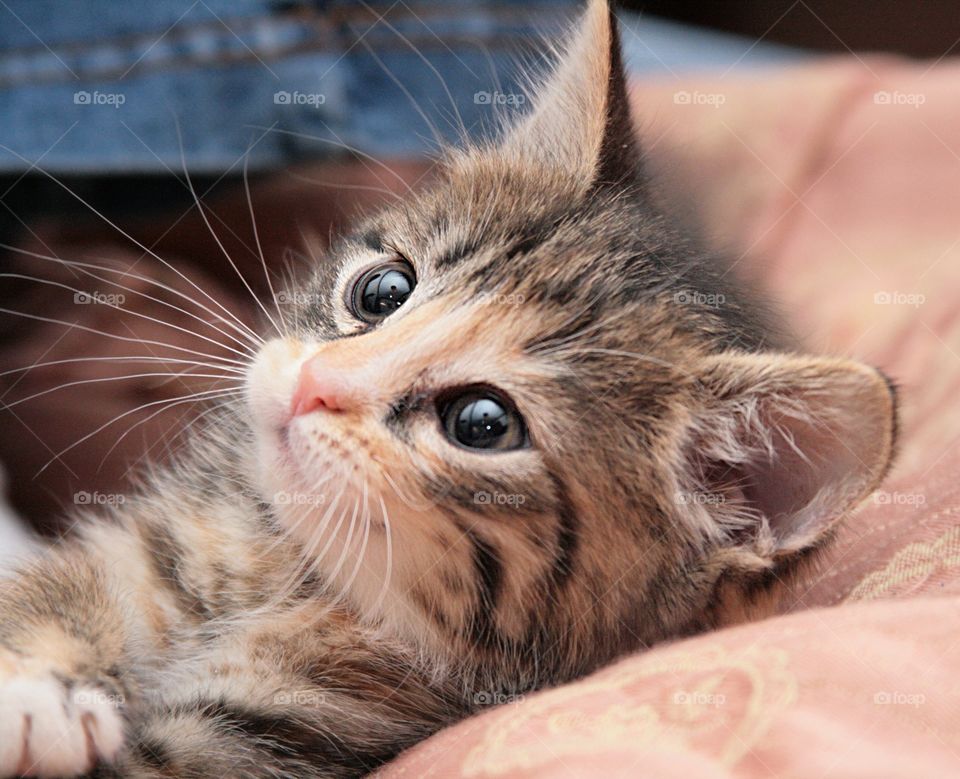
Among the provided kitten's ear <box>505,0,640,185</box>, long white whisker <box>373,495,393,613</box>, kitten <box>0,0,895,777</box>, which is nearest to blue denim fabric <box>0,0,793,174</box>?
kitten's ear <box>505,0,640,185</box>

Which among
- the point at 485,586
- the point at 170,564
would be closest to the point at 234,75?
the point at 170,564

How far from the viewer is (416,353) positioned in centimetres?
113

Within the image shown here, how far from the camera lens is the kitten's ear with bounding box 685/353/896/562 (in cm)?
106

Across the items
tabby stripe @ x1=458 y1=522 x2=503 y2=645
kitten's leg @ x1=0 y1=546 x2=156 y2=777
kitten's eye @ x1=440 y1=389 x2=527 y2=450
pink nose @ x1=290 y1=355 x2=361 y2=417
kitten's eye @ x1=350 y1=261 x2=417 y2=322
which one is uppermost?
kitten's eye @ x1=350 y1=261 x2=417 y2=322

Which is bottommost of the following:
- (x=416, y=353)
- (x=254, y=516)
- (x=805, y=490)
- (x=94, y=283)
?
(x=805, y=490)

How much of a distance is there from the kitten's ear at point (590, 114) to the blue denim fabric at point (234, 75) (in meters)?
0.61

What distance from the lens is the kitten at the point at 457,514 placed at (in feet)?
3.64

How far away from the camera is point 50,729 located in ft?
3.26

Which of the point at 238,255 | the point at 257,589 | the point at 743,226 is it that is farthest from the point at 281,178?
the point at 257,589

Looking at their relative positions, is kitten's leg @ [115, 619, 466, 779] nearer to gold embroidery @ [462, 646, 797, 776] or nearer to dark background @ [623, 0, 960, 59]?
gold embroidery @ [462, 646, 797, 776]

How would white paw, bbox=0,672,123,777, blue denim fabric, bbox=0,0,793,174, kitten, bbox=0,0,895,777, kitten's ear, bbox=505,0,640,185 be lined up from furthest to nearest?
blue denim fabric, bbox=0,0,793,174 < kitten's ear, bbox=505,0,640,185 < kitten, bbox=0,0,895,777 < white paw, bbox=0,672,123,777

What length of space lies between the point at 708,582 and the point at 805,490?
0.58 ft

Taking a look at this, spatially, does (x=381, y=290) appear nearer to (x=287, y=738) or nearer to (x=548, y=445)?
(x=548, y=445)

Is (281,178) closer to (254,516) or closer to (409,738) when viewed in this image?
(254,516)
